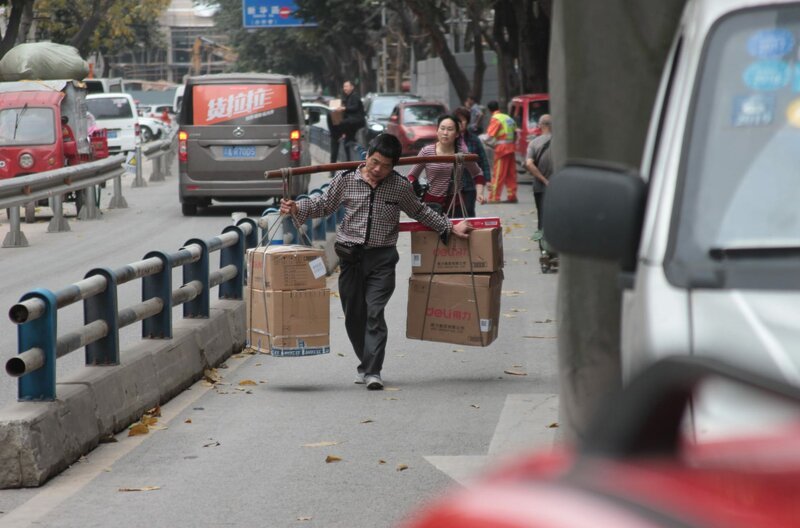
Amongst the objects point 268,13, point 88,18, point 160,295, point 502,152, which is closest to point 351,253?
point 160,295

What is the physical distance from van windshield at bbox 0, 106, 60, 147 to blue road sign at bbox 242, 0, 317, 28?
37956mm

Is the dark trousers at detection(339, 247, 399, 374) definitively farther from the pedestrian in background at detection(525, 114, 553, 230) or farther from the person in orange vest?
the person in orange vest

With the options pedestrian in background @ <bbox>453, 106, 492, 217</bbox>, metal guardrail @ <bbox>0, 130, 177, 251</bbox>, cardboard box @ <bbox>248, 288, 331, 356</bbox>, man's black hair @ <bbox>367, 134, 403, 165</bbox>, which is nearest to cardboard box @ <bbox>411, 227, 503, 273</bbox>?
man's black hair @ <bbox>367, 134, 403, 165</bbox>

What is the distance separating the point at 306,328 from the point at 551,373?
6.00ft

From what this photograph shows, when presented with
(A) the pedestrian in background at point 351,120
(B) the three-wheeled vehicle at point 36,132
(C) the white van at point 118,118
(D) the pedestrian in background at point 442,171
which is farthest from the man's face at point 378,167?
(C) the white van at point 118,118

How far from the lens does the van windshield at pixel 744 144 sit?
3066 mm

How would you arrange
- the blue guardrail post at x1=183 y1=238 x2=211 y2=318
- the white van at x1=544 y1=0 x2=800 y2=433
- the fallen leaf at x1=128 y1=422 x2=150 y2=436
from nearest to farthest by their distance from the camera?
1. the white van at x1=544 y1=0 x2=800 y2=433
2. the fallen leaf at x1=128 y1=422 x2=150 y2=436
3. the blue guardrail post at x1=183 y1=238 x2=211 y2=318

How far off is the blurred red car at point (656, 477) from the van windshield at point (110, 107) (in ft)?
132

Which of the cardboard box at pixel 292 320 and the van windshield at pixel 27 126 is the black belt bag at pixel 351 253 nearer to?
the cardboard box at pixel 292 320

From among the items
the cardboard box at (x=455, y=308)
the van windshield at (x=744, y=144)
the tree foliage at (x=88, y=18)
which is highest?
the tree foliage at (x=88, y=18)

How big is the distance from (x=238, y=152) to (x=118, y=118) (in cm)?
1883

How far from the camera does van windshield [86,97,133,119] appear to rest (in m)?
41.0

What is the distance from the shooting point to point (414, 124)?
37531 mm

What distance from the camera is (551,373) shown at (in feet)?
33.4
